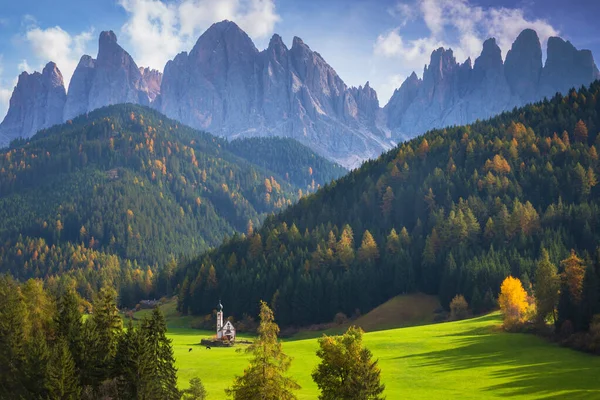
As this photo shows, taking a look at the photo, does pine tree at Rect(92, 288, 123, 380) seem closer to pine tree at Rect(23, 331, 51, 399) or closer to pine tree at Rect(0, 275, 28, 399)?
pine tree at Rect(23, 331, 51, 399)

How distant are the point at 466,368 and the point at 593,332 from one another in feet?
53.2

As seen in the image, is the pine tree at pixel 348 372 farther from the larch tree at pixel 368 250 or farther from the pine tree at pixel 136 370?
the larch tree at pixel 368 250

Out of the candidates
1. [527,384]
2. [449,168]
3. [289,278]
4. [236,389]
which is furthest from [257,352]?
[449,168]

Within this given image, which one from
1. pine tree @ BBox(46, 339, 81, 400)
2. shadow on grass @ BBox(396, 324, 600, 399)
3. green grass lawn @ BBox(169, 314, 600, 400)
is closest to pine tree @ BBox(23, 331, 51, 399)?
pine tree @ BBox(46, 339, 81, 400)

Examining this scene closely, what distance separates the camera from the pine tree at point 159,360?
47.5 metres

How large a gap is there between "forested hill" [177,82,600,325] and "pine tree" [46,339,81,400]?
78889mm

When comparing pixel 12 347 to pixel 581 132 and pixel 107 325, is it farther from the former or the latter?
pixel 581 132

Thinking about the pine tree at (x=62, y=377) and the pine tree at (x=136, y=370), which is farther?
the pine tree at (x=136, y=370)

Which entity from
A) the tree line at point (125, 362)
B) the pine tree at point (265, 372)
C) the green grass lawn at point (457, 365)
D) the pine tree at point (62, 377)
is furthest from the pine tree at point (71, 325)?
the pine tree at point (265, 372)

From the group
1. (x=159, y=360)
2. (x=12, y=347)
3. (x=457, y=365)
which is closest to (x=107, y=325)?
(x=159, y=360)

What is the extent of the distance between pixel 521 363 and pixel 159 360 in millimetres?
37283

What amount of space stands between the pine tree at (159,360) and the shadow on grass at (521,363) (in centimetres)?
2803

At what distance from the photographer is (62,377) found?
45250 millimetres

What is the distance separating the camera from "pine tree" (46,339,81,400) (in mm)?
44812
